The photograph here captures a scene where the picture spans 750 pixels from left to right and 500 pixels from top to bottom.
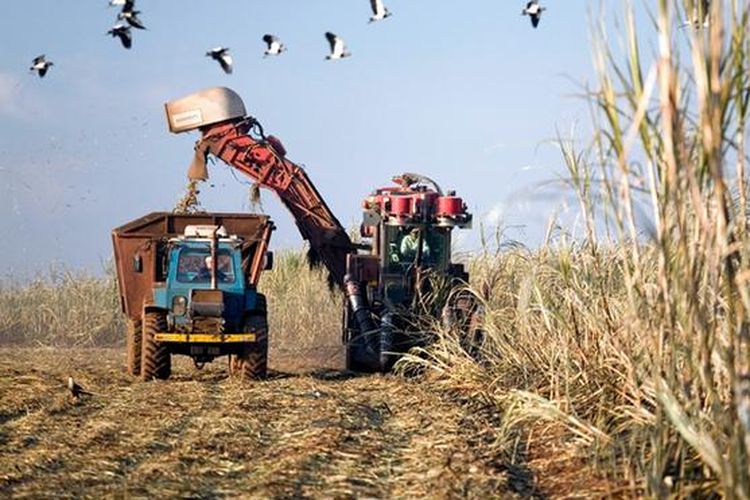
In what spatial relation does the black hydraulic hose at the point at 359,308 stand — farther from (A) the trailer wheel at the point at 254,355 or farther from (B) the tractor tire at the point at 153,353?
(B) the tractor tire at the point at 153,353

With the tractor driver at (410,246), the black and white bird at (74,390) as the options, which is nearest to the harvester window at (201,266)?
the tractor driver at (410,246)

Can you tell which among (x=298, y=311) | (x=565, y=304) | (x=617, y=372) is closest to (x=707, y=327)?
(x=617, y=372)

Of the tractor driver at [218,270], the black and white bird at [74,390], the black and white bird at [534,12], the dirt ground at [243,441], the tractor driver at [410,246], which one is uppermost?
the black and white bird at [534,12]

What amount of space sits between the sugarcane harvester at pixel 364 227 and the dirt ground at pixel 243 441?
151cm

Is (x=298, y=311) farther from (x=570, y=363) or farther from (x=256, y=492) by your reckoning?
(x=256, y=492)

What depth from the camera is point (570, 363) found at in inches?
343

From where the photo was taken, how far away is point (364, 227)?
1817cm

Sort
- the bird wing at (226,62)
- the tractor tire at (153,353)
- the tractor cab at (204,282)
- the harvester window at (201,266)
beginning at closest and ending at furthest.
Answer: the tractor tire at (153,353)
the tractor cab at (204,282)
the harvester window at (201,266)
the bird wing at (226,62)

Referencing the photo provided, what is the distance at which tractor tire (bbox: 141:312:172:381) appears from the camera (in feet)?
47.8

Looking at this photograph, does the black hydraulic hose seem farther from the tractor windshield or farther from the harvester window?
the harvester window

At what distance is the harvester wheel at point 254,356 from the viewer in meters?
14.7

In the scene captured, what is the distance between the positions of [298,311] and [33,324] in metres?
5.52

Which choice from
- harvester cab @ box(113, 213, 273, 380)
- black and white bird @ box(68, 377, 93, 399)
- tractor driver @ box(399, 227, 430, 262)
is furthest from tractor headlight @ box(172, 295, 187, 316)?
tractor driver @ box(399, 227, 430, 262)

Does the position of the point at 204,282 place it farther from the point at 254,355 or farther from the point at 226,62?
the point at 226,62
